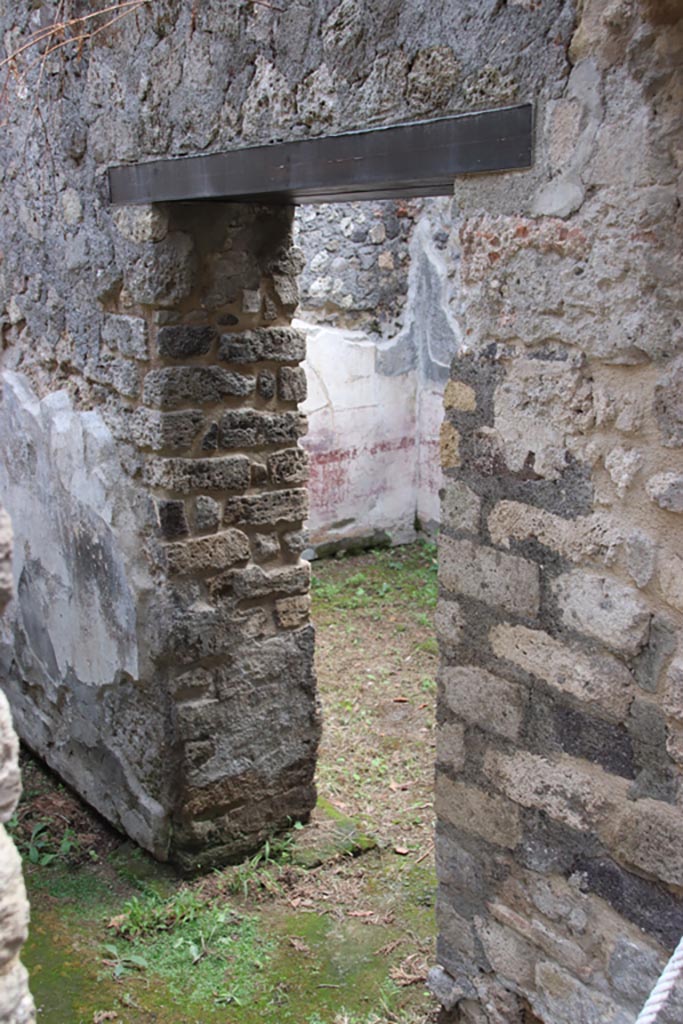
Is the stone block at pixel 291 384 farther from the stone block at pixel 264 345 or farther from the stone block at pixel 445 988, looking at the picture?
the stone block at pixel 445 988

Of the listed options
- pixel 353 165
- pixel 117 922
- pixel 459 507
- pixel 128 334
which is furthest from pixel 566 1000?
pixel 128 334

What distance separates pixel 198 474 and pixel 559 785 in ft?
5.73

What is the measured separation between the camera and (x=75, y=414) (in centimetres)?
378

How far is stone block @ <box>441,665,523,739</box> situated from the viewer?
92.4 inches

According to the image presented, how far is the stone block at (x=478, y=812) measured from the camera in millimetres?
2412

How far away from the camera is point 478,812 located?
249cm

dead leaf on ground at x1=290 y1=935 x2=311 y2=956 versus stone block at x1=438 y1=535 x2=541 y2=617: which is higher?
stone block at x1=438 y1=535 x2=541 y2=617

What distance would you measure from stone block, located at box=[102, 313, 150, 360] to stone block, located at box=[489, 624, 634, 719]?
1.66 metres

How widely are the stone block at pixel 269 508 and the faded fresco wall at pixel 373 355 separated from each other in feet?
10.9

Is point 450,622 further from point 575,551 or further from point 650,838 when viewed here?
point 650,838

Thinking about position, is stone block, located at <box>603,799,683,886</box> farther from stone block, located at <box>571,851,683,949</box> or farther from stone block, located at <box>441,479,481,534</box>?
stone block, located at <box>441,479,481,534</box>

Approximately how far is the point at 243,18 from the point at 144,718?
236cm

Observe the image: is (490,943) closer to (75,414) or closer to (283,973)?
(283,973)

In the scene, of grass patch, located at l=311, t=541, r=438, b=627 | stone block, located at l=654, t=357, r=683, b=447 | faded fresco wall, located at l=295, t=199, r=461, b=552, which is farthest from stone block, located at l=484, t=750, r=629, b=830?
faded fresco wall, located at l=295, t=199, r=461, b=552
